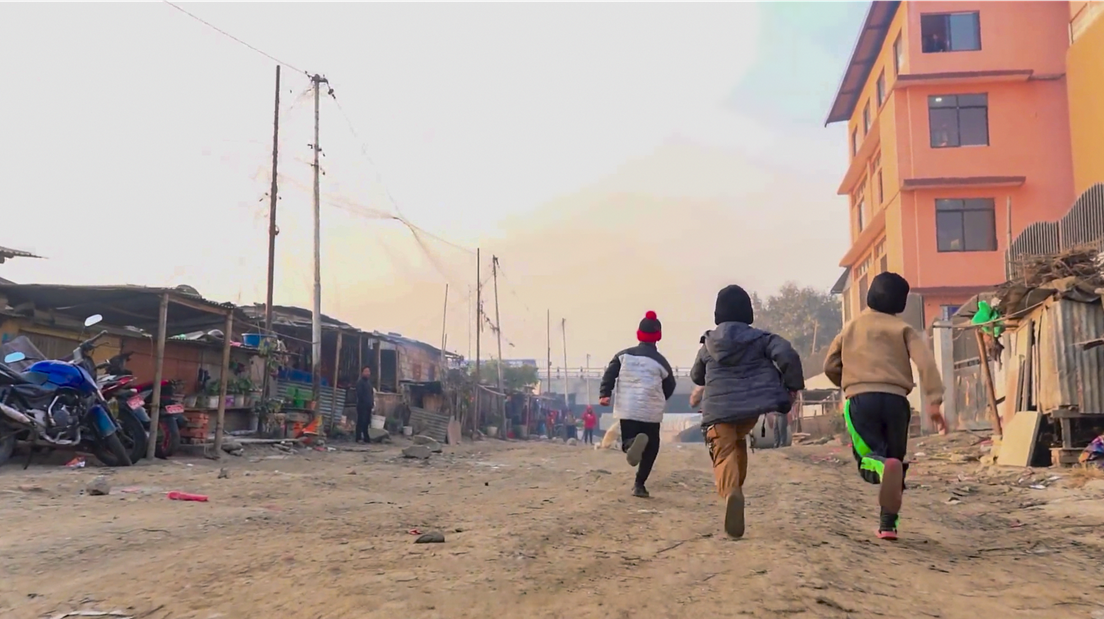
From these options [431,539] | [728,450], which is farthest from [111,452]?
[728,450]

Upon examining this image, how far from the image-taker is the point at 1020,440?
10.0 m

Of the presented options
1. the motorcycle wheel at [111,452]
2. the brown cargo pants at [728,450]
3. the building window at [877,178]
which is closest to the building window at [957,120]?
the building window at [877,178]

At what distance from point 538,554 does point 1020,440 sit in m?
8.03

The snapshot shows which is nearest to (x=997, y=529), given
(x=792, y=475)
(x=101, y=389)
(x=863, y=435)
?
Result: (x=863, y=435)

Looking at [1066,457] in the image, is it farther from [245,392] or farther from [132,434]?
[245,392]

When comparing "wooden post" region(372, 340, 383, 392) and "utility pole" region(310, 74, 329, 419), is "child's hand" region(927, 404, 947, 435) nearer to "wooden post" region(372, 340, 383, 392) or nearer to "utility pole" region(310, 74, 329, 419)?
"utility pole" region(310, 74, 329, 419)

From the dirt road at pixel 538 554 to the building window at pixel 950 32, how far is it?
2080 cm

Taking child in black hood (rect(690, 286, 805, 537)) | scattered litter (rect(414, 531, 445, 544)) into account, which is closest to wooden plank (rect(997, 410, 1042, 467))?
child in black hood (rect(690, 286, 805, 537))

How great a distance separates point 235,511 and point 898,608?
4.75 m

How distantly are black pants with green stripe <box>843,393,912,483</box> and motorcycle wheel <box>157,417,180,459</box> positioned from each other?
32.8 feet

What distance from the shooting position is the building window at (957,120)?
2536 centimetres

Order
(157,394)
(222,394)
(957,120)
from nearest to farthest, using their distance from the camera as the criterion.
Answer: (157,394), (222,394), (957,120)

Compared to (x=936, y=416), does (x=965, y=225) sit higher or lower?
higher

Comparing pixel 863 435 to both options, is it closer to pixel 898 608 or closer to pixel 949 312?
pixel 898 608
